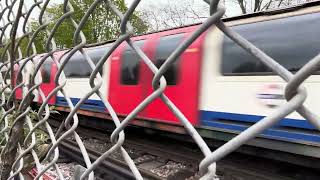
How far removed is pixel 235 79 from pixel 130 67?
9.81 ft

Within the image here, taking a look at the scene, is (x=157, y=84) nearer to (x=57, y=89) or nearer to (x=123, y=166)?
→ (x=57, y=89)

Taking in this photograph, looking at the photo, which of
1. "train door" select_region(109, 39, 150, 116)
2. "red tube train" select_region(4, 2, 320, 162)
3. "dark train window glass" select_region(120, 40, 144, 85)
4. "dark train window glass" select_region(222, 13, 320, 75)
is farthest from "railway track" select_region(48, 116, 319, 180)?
"dark train window glass" select_region(222, 13, 320, 75)

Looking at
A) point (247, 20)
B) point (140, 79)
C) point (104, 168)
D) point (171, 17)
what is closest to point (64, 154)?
point (104, 168)

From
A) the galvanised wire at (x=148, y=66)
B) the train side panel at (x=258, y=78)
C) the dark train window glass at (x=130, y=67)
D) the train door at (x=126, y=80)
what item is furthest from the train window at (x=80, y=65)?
the galvanised wire at (x=148, y=66)

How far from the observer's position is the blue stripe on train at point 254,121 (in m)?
5.06

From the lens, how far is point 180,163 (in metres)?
6.55

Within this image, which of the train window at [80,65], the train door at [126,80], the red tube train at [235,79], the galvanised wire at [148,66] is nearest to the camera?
the galvanised wire at [148,66]

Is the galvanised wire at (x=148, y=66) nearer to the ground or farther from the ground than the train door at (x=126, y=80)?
farther from the ground

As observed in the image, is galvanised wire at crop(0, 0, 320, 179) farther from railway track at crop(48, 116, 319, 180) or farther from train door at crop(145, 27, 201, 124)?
train door at crop(145, 27, 201, 124)

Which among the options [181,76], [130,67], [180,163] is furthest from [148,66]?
[130,67]

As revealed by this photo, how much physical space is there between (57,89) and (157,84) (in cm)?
49

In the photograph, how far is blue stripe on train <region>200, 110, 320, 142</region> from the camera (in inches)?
199

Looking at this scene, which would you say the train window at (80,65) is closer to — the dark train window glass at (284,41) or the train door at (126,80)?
the train door at (126,80)

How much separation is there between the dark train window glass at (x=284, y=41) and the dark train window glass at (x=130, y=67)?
8.92ft
